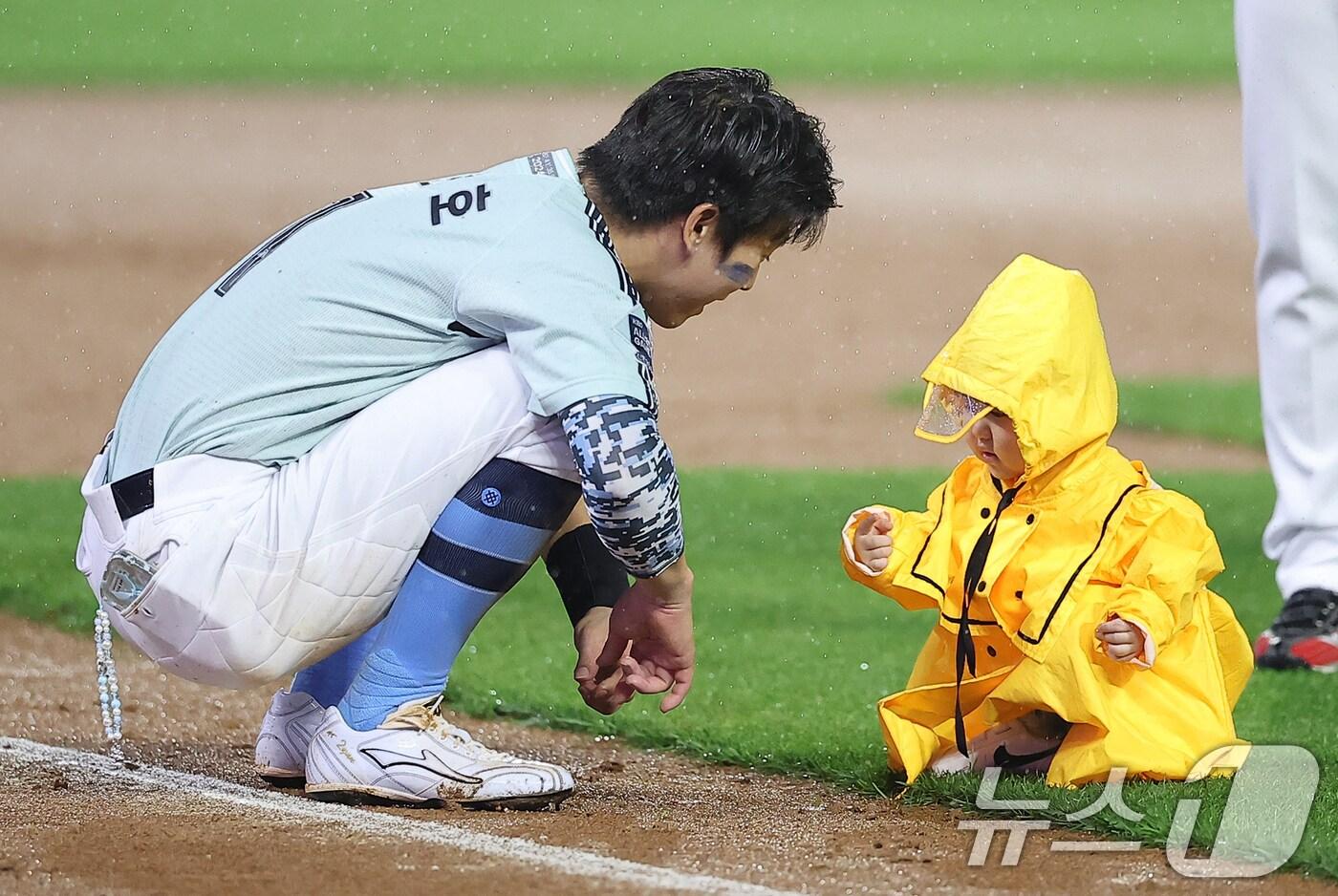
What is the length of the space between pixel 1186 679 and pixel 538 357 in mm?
1019

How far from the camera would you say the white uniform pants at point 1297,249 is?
3.45 m

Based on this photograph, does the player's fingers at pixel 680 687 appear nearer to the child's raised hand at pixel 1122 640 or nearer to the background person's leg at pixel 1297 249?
the child's raised hand at pixel 1122 640

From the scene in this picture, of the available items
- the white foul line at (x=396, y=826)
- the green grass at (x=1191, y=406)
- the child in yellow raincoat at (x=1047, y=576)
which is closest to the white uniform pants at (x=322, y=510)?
the white foul line at (x=396, y=826)

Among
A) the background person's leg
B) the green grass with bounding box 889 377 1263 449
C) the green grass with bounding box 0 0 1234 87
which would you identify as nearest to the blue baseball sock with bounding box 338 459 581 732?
the background person's leg

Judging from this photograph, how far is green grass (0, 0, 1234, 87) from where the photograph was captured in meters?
18.6

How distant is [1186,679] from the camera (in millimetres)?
2676

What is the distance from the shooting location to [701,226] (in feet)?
8.50

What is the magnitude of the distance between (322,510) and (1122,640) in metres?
1.07

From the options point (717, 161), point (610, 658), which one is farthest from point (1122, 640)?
point (717, 161)

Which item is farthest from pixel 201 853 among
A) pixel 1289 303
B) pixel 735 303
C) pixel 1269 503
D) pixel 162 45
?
pixel 162 45

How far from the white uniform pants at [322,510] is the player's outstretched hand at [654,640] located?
0.20m

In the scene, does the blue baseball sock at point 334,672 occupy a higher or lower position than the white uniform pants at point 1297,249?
lower

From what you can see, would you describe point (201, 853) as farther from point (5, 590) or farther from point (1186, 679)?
point (5, 590)
